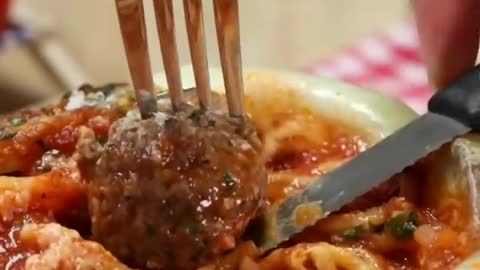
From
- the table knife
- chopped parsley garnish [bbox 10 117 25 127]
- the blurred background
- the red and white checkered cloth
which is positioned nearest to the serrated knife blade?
the table knife

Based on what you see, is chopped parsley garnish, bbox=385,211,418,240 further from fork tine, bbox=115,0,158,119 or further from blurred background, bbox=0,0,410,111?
blurred background, bbox=0,0,410,111

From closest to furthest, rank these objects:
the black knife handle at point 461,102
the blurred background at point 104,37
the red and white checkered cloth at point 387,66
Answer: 1. the black knife handle at point 461,102
2. the red and white checkered cloth at point 387,66
3. the blurred background at point 104,37

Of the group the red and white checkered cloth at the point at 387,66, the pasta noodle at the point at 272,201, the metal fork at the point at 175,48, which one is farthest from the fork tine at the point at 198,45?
the red and white checkered cloth at the point at 387,66

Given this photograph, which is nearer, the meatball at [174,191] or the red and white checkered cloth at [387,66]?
the meatball at [174,191]

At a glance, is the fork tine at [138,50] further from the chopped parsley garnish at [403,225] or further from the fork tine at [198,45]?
the chopped parsley garnish at [403,225]

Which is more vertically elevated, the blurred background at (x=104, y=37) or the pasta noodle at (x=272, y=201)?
the pasta noodle at (x=272, y=201)

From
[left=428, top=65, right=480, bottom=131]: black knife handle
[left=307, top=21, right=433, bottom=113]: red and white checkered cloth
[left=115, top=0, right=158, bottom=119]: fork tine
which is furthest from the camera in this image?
[left=307, top=21, right=433, bottom=113]: red and white checkered cloth
